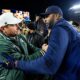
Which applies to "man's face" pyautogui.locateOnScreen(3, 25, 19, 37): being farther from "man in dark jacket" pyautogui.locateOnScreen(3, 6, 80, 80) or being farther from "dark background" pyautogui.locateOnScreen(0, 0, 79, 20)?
"dark background" pyautogui.locateOnScreen(0, 0, 79, 20)

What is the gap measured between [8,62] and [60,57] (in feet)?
2.10

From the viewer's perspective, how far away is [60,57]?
2637 mm

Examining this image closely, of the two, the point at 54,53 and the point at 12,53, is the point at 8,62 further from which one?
the point at 54,53

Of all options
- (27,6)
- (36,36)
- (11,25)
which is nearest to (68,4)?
(27,6)

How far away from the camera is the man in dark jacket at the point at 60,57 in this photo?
263 centimetres

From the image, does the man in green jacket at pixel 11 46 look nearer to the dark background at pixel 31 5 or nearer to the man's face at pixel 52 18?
the man's face at pixel 52 18

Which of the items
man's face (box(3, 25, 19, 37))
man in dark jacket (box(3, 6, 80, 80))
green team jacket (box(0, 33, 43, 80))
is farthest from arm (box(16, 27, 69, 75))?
man's face (box(3, 25, 19, 37))

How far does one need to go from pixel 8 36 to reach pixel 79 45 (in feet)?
3.49

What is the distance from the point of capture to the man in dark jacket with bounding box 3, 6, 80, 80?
2.63 meters

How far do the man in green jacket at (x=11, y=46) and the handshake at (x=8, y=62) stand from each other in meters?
0.03

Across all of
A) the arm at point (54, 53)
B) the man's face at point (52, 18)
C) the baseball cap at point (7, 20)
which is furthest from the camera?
the baseball cap at point (7, 20)

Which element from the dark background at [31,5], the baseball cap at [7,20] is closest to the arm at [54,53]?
the baseball cap at [7,20]

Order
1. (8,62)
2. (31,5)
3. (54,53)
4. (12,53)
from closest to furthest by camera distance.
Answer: (54,53) → (8,62) → (12,53) → (31,5)

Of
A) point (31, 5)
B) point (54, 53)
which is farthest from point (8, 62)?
point (31, 5)
